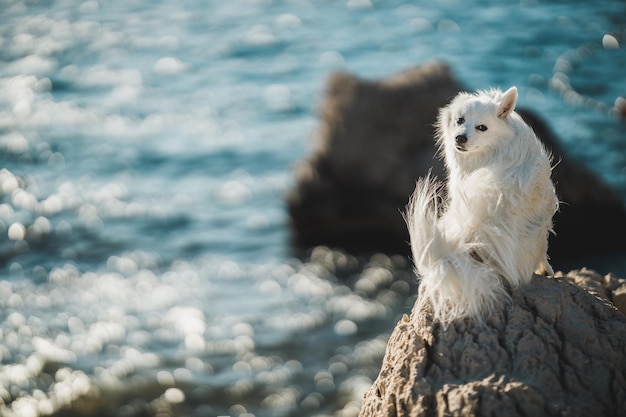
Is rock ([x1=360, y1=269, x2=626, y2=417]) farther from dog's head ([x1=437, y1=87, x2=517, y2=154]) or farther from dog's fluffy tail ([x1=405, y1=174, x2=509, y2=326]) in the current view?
dog's head ([x1=437, y1=87, x2=517, y2=154])

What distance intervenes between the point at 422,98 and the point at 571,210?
2918 mm

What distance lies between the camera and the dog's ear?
584cm

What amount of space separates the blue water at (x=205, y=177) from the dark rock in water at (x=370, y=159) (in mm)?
522

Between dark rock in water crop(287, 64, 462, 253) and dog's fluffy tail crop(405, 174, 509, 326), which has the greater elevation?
dog's fluffy tail crop(405, 174, 509, 326)

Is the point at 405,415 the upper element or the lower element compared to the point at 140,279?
upper

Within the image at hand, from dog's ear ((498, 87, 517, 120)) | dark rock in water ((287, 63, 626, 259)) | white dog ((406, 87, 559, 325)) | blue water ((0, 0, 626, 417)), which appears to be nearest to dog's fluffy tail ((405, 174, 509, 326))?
white dog ((406, 87, 559, 325))

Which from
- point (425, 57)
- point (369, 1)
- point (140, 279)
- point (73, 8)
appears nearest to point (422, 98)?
point (140, 279)

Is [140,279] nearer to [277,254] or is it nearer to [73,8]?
[277,254]

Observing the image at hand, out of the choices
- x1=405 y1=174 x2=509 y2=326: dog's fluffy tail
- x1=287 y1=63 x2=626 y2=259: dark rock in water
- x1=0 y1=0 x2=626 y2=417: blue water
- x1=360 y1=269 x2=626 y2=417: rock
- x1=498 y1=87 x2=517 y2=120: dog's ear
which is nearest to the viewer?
x1=360 y1=269 x2=626 y2=417: rock

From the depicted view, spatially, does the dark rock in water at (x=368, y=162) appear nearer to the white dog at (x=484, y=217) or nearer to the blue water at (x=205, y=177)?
the blue water at (x=205, y=177)

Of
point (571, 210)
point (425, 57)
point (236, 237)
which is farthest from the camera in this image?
point (425, 57)

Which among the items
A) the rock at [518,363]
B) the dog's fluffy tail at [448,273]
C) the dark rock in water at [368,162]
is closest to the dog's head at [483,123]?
the dog's fluffy tail at [448,273]

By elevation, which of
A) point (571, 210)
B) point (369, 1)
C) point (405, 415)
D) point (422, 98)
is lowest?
point (369, 1)

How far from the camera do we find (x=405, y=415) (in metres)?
5.41
